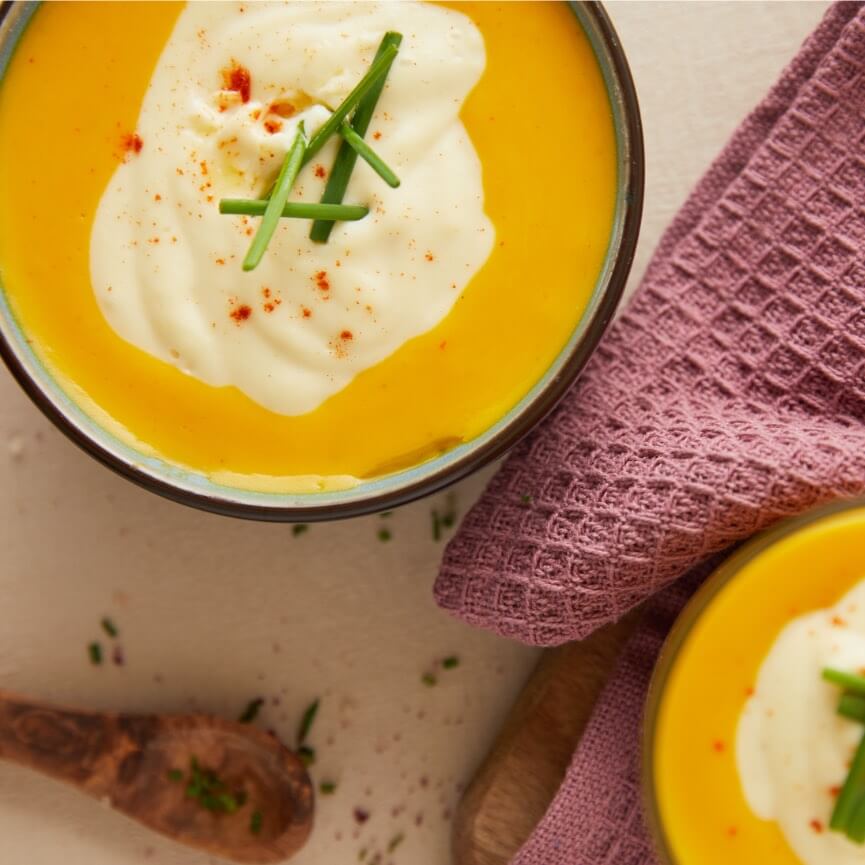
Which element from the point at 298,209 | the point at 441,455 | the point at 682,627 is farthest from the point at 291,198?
the point at 682,627

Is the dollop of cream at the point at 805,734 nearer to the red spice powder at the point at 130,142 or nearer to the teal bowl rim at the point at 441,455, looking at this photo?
the teal bowl rim at the point at 441,455

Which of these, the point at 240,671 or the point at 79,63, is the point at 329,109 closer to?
the point at 79,63

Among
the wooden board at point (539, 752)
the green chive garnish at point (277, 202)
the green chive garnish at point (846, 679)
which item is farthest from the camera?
the wooden board at point (539, 752)

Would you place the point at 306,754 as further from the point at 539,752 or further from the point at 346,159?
the point at 346,159

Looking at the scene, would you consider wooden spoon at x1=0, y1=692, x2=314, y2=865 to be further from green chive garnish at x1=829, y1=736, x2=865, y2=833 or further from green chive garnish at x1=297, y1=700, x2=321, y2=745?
green chive garnish at x1=829, y1=736, x2=865, y2=833

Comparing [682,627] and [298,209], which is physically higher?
[298,209]

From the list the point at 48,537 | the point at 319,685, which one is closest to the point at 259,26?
the point at 48,537

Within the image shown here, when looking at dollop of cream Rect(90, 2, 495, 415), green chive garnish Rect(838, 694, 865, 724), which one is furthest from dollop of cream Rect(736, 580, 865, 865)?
dollop of cream Rect(90, 2, 495, 415)

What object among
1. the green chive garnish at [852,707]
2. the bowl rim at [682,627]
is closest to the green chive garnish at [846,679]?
the green chive garnish at [852,707]
